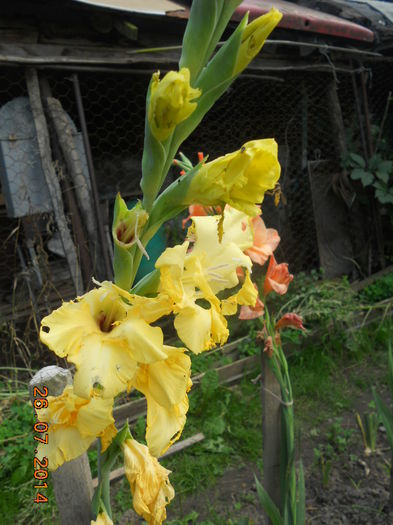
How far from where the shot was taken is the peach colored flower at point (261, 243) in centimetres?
121

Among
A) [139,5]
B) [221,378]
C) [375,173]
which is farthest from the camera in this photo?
[375,173]

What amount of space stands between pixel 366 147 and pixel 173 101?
4.84 m

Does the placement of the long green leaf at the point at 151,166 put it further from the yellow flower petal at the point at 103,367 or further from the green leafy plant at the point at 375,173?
the green leafy plant at the point at 375,173

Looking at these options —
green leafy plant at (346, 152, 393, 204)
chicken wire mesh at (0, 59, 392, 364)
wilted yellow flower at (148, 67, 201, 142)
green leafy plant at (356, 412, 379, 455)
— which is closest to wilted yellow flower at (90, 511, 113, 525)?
wilted yellow flower at (148, 67, 201, 142)

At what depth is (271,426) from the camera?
1606 mm

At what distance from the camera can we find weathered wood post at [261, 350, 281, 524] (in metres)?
1.56

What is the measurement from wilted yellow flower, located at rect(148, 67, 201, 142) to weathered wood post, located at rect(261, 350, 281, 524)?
1.12m

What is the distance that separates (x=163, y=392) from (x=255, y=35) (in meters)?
0.50

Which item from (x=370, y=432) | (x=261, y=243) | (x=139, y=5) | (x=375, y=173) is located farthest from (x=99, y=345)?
(x=375, y=173)

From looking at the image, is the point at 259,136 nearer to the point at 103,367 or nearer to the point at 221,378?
the point at 221,378

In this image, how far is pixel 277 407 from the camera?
62.3 inches

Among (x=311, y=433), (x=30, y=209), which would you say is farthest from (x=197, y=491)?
(x=30, y=209)

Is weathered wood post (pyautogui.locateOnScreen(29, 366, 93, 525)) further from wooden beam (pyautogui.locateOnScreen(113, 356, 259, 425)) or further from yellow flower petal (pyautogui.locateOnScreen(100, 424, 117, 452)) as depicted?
wooden beam (pyautogui.locateOnScreen(113, 356, 259, 425))

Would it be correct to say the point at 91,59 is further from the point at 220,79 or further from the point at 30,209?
the point at 220,79
